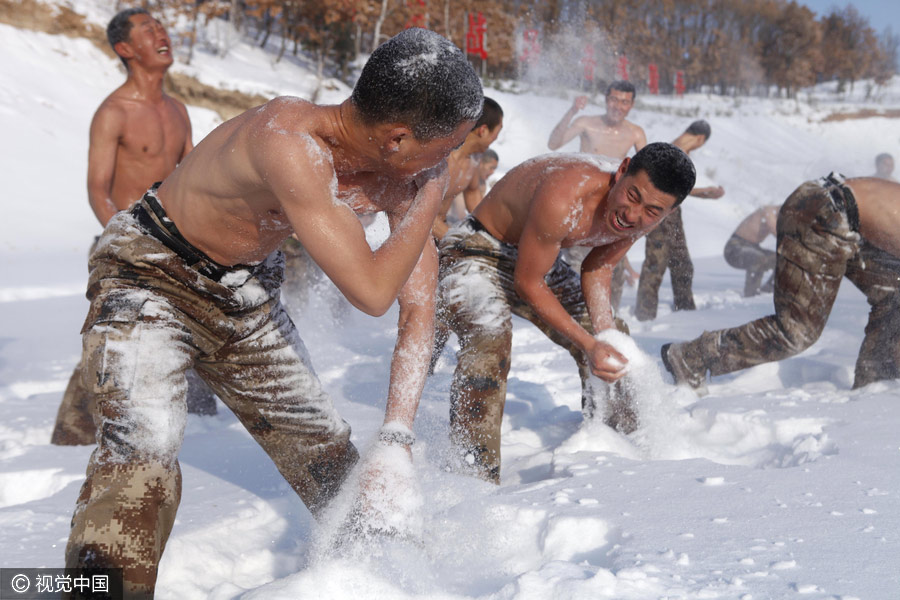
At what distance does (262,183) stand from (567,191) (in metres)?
1.35

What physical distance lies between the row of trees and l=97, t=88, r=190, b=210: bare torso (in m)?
10.5

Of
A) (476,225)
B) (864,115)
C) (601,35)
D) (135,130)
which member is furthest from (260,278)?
(864,115)

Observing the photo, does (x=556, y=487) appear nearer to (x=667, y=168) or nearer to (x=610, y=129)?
(x=667, y=168)

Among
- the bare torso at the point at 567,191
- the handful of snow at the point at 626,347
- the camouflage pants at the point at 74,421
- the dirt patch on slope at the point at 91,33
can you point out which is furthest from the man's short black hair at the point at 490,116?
the dirt patch on slope at the point at 91,33

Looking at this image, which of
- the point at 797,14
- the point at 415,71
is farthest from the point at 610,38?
the point at 415,71

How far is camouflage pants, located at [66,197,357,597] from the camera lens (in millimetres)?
1426

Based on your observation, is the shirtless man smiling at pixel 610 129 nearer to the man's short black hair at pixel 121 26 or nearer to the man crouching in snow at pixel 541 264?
the man crouching in snow at pixel 541 264

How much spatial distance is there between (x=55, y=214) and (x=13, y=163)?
1.06 meters

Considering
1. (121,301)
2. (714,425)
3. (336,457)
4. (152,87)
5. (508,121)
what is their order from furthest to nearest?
(508,121) < (152,87) < (714,425) < (336,457) < (121,301)

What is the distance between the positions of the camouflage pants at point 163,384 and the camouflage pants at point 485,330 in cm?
61

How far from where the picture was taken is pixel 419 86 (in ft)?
4.60

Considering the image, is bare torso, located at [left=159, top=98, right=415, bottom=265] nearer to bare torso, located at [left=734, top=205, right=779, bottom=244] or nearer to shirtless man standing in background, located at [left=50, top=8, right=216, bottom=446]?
shirtless man standing in background, located at [left=50, top=8, right=216, bottom=446]

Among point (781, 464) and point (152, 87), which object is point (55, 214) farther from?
point (781, 464)

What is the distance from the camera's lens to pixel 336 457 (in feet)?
6.54
